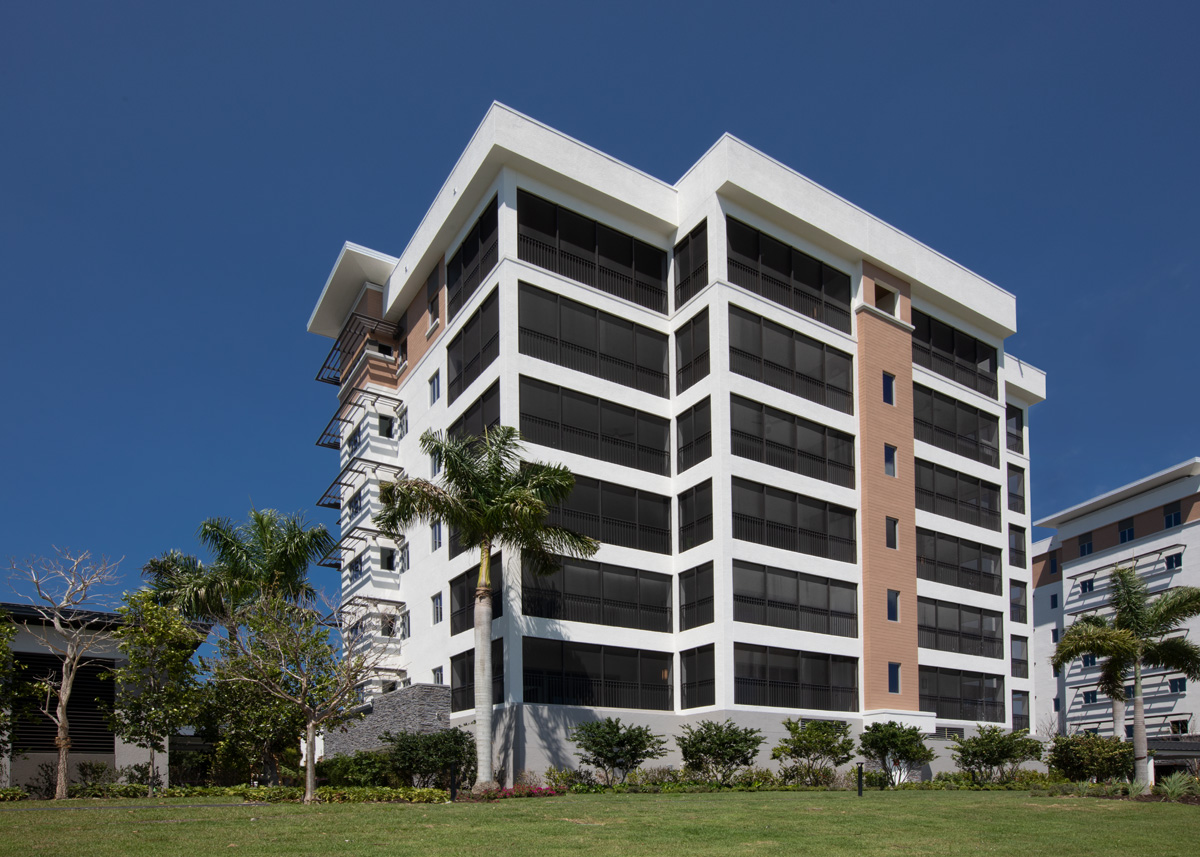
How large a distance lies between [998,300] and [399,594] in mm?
30431

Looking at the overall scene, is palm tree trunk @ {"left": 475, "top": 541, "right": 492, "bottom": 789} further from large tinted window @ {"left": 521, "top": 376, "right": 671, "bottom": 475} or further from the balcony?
the balcony

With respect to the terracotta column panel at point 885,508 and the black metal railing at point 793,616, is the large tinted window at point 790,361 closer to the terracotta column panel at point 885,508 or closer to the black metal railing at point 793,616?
the terracotta column panel at point 885,508

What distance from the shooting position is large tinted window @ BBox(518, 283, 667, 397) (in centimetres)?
3678

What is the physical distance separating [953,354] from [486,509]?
2687cm

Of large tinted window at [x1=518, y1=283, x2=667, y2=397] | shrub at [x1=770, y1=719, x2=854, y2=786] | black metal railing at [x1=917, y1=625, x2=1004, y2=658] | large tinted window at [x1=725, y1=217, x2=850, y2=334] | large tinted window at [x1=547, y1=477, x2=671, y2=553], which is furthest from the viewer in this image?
black metal railing at [x1=917, y1=625, x2=1004, y2=658]

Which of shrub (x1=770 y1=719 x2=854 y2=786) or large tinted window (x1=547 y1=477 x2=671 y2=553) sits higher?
large tinted window (x1=547 y1=477 x2=671 y2=553)

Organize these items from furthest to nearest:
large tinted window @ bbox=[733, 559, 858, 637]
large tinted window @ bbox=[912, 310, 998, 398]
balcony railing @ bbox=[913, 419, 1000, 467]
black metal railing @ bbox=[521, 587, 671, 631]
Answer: large tinted window @ bbox=[912, 310, 998, 398] < balcony railing @ bbox=[913, 419, 1000, 467] < large tinted window @ bbox=[733, 559, 858, 637] < black metal railing @ bbox=[521, 587, 671, 631]

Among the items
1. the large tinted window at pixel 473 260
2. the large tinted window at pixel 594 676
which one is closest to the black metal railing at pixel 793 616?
the large tinted window at pixel 594 676

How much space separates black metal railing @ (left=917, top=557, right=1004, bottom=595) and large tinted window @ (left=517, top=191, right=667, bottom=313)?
15454 millimetres

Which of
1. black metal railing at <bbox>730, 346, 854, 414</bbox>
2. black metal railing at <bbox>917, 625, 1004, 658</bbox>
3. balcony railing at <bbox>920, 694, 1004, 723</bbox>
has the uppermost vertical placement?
black metal railing at <bbox>730, 346, 854, 414</bbox>

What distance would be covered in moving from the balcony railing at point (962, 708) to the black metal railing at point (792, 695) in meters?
5.16

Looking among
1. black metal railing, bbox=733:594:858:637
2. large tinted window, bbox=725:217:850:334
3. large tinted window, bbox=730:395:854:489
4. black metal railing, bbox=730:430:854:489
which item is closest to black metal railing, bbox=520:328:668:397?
large tinted window, bbox=730:395:854:489

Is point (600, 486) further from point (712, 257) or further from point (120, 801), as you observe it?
point (120, 801)

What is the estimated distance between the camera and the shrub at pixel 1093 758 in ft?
103
